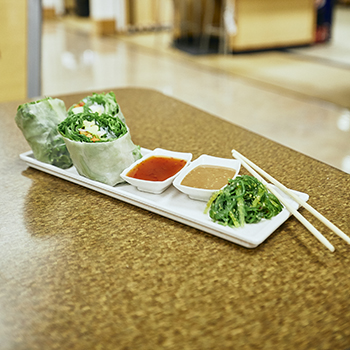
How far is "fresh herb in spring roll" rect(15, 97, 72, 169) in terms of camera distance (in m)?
1.02

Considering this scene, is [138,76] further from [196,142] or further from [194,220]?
[194,220]

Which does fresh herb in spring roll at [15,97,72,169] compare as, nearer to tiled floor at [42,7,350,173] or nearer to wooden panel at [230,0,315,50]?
tiled floor at [42,7,350,173]

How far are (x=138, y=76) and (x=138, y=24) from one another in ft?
13.2

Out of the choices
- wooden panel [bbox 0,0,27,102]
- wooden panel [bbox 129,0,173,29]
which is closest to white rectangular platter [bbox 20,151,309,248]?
wooden panel [bbox 0,0,27,102]

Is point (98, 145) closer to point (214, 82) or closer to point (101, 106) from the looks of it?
point (101, 106)

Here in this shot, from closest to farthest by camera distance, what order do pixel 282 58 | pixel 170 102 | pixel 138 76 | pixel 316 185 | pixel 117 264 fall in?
pixel 117 264 → pixel 316 185 → pixel 170 102 → pixel 138 76 → pixel 282 58

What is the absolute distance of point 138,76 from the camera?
18.4 ft

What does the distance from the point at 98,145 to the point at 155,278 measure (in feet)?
1.07

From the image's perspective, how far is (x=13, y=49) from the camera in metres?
1.90

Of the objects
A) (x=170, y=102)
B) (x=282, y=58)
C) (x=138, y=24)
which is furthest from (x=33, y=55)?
(x=138, y=24)

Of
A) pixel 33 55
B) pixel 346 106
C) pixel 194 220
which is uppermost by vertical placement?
pixel 33 55

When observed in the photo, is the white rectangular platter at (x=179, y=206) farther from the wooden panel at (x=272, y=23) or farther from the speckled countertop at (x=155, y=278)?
the wooden panel at (x=272, y=23)

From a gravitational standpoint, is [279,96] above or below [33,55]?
below

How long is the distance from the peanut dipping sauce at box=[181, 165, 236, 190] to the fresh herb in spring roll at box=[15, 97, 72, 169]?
299 mm
